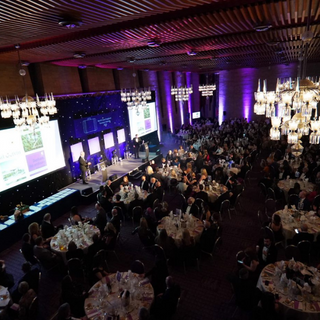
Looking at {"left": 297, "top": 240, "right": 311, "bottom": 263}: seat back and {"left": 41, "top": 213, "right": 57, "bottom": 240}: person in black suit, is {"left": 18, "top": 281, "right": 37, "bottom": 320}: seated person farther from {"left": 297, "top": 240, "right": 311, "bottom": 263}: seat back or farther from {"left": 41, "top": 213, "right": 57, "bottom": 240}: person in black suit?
{"left": 297, "top": 240, "right": 311, "bottom": 263}: seat back

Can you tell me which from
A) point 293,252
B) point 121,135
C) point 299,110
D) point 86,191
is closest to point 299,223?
point 293,252

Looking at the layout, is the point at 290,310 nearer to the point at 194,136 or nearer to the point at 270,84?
the point at 194,136

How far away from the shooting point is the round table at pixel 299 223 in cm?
680

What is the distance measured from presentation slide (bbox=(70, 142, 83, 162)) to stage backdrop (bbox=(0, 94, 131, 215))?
90 mm

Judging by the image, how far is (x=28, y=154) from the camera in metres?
10.7

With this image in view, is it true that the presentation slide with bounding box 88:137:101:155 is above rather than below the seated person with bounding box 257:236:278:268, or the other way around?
above

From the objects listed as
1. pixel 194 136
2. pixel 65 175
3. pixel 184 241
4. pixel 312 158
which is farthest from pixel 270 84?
pixel 184 241

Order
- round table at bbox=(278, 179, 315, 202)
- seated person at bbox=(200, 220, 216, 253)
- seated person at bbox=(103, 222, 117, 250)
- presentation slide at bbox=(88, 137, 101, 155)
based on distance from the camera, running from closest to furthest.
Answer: seated person at bbox=(200, 220, 216, 253)
seated person at bbox=(103, 222, 117, 250)
round table at bbox=(278, 179, 315, 202)
presentation slide at bbox=(88, 137, 101, 155)

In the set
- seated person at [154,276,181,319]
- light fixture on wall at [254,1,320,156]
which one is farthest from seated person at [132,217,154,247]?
light fixture on wall at [254,1,320,156]

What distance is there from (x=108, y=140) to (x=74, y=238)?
8.84 metres

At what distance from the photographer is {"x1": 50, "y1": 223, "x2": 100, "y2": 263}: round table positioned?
6.89 meters

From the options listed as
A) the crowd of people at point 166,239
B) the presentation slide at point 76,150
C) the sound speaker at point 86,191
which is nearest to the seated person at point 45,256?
the crowd of people at point 166,239

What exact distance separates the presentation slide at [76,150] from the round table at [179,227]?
22.8 ft

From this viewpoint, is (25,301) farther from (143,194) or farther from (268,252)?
(143,194)
